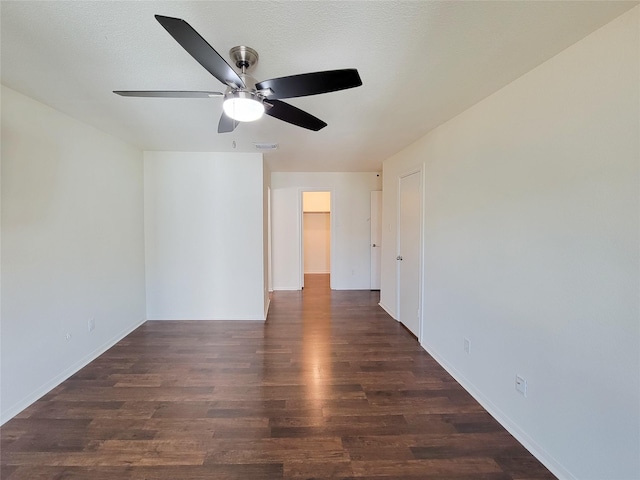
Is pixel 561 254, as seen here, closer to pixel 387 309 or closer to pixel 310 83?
pixel 310 83

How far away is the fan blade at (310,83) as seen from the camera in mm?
1207

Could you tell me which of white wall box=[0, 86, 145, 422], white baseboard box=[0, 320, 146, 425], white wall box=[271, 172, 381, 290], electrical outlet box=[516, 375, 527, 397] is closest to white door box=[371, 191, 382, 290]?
white wall box=[271, 172, 381, 290]

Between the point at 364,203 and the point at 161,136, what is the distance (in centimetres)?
371

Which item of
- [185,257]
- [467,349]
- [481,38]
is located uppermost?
[481,38]

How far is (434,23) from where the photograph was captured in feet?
4.26

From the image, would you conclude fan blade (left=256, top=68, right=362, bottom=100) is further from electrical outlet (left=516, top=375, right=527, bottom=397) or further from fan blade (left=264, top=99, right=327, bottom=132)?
electrical outlet (left=516, top=375, right=527, bottom=397)

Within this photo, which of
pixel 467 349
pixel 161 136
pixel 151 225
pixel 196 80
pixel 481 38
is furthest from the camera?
pixel 151 225

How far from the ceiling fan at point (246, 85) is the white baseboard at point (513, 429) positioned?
7.55 feet

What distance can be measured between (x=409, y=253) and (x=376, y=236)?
2178 millimetres

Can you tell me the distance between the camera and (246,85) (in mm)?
1475

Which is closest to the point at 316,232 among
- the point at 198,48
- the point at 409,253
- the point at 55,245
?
the point at 409,253

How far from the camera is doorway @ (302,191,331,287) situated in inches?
282

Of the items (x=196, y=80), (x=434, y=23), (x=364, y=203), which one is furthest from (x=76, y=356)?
(x=364, y=203)

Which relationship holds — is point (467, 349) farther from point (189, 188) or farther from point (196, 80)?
point (189, 188)
